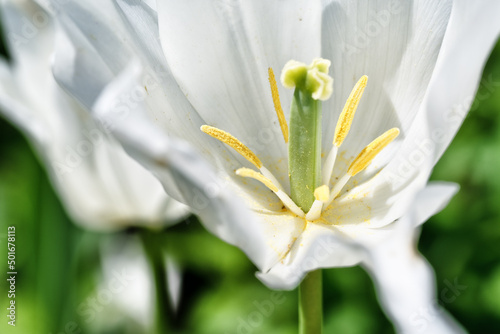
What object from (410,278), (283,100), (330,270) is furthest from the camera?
(330,270)

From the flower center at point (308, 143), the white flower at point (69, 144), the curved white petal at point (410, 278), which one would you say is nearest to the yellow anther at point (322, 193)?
the flower center at point (308, 143)

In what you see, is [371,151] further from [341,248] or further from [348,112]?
[341,248]

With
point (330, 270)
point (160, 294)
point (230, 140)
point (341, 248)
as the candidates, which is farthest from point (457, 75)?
point (330, 270)

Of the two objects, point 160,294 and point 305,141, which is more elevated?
point 305,141

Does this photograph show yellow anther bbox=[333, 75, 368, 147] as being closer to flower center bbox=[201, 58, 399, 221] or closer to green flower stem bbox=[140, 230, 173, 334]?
flower center bbox=[201, 58, 399, 221]

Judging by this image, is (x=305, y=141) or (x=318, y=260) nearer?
(x=318, y=260)

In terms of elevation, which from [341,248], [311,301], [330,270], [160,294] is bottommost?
[330,270]
